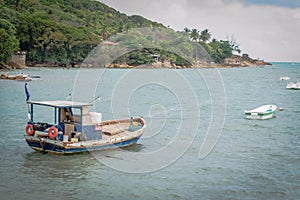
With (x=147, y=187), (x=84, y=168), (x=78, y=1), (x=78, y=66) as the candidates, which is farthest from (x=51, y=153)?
(x=78, y=1)

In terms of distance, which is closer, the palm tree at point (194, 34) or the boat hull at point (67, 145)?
the boat hull at point (67, 145)

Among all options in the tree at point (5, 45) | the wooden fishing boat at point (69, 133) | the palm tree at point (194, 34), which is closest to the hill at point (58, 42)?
the tree at point (5, 45)

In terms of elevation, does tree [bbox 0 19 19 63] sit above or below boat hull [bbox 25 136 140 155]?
above

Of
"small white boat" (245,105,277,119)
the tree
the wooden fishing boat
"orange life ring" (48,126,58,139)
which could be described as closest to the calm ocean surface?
the wooden fishing boat

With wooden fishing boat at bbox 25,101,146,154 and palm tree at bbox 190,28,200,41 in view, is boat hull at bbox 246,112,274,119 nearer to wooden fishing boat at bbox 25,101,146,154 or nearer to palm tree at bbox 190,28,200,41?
wooden fishing boat at bbox 25,101,146,154

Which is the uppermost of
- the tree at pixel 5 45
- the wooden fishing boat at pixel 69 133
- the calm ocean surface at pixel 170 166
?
the tree at pixel 5 45

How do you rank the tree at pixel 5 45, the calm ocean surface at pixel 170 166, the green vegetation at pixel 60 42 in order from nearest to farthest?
the calm ocean surface at pixel 170 166, the tree at pixel 5 45, the green vegetation at pixel 60 42

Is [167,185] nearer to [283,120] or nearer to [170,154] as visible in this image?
[170,154]

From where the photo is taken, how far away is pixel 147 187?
12.2 m

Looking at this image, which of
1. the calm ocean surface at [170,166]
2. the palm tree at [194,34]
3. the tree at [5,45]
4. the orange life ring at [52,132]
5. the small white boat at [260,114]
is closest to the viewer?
the calm ocean surface at [170,166]

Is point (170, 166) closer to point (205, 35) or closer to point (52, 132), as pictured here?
point (52, 132)

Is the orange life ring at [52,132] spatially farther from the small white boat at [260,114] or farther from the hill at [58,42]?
the hill at [58,42]

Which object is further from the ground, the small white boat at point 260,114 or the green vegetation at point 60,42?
the green vegetation at point 60,42

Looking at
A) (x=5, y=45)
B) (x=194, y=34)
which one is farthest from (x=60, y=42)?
(x=194, y=34)
